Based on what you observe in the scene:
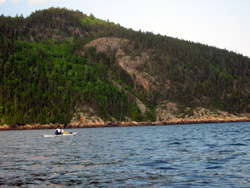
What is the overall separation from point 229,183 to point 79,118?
580 feet

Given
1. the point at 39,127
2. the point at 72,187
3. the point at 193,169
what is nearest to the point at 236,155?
the point at 193,169

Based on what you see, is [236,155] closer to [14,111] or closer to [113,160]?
[113,160]

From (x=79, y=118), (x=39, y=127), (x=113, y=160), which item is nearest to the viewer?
(x=113, y=160)

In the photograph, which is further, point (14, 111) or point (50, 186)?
point (14, 111)

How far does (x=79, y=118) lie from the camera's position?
194375mm

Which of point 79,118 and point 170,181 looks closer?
point 170,181

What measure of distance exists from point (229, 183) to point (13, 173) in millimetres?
16683

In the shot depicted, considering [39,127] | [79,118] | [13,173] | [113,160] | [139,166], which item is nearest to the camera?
[13,173]

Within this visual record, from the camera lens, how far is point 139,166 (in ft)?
94.2

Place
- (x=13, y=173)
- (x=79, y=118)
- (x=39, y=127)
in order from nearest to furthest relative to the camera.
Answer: (x=13, y=173)
(x=39, y=127)
(x=79, y=118)

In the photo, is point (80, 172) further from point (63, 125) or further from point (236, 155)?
point (63, 125)

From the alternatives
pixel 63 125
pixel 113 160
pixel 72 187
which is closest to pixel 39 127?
pixel 63 125

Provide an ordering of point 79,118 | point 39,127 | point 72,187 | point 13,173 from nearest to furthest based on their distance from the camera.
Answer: point 72,187, point 13,173, point 39,127, point 79,118

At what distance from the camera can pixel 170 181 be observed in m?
22.1
